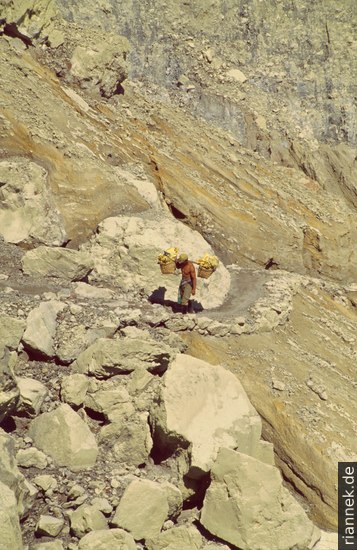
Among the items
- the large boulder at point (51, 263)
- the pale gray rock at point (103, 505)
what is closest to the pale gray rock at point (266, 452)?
the pale gray rock at point (103, 505)

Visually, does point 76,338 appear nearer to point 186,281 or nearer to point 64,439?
point 64,439

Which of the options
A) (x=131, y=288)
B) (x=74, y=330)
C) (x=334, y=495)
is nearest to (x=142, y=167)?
(x=131, y=288)

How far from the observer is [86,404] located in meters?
10.1

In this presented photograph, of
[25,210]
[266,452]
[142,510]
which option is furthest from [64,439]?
[25,210]

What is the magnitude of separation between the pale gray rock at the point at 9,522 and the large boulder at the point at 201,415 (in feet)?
8.78

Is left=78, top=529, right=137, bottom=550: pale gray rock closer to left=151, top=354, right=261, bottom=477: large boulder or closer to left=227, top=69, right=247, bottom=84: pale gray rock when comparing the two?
left=151, top=354, right=261, bottom=477: large boulder

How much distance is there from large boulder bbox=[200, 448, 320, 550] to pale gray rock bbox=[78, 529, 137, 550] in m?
1.42

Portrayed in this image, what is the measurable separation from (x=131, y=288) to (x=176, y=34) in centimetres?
1298

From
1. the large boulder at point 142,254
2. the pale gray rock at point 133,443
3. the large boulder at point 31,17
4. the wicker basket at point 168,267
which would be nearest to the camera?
the pale gray rock at point 133,443

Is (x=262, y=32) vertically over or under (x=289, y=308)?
over

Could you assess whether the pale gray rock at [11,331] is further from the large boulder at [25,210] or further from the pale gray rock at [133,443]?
the large boulder at [25,210]

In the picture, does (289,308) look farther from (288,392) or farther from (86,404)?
(86,404)

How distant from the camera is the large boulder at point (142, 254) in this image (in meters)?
13.4

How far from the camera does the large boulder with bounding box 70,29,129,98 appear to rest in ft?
57.5
